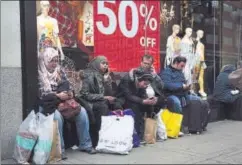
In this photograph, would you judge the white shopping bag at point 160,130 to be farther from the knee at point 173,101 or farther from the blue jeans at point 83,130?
the blue jeans at point 83,130

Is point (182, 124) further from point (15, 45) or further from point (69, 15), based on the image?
point (15, 45)

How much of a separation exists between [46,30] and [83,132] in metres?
1.69

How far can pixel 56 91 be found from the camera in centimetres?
572

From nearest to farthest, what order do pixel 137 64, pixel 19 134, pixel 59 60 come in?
pixel 19 134
pixel 59 60
pixel 137 64

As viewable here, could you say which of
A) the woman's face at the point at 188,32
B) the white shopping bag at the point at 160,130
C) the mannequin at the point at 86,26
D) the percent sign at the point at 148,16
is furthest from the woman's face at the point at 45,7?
the woman's face at the point at 188,32

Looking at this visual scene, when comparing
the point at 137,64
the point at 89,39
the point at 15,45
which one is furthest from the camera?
the point at 137,64

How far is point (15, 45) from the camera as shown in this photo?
5.54 meters

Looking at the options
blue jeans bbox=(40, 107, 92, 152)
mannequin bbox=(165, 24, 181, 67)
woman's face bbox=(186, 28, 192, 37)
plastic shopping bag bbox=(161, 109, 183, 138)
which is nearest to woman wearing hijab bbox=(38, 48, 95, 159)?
blue jeans bbox=(40, 107, 92, 152)

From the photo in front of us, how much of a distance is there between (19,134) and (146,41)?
357cm

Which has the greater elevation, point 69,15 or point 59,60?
point 69,15

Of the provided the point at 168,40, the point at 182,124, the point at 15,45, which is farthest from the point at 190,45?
the point at 15,45

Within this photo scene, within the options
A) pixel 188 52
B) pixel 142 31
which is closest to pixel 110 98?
pixel 142 31

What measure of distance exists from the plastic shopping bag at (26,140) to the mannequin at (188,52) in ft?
14.0

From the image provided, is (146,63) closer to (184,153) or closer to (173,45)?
(184,153)
